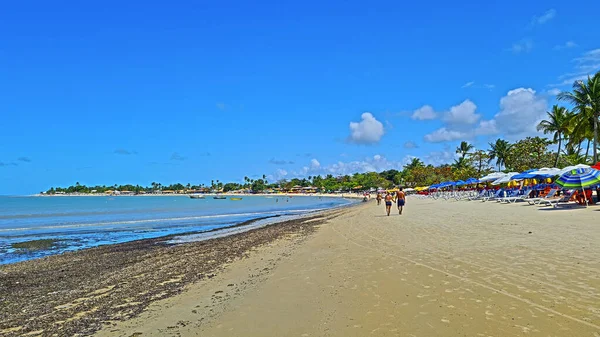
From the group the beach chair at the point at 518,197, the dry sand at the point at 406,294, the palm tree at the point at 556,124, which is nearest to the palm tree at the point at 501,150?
the palm tree at the point at 556,124

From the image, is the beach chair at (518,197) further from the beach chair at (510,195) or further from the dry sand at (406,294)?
the dry sand at (406,294)

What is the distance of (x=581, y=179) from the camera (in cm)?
1902

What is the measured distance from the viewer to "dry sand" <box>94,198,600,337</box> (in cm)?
496

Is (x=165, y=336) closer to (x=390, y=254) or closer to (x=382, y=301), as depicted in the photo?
(x=382, y=301)

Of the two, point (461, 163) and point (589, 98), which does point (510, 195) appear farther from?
point (461, 163)

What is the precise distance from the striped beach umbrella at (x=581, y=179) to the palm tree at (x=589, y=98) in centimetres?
1845

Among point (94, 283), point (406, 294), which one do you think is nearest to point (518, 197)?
point (406, 294)

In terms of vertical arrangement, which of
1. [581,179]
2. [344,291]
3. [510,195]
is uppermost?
[581,179]

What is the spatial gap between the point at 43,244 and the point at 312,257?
1508 centimetres

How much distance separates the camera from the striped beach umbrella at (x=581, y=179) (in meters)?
18.8

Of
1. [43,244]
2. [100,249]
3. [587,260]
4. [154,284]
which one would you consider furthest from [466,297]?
[43,244]

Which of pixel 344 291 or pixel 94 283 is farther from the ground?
pixel 344 291

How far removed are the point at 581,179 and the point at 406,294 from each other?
674 inches

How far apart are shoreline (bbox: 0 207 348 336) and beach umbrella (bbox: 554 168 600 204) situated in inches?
577
